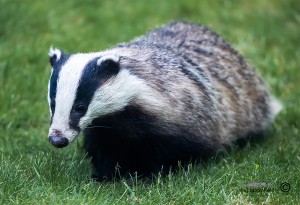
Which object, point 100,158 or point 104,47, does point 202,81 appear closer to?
point 100,158

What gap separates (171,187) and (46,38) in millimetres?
3468

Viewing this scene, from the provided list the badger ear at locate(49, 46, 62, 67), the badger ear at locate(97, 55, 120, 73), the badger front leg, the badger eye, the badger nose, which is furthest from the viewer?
the badger front leg

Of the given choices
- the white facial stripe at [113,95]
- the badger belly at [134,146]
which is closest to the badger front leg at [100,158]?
the badger belly at [134,146]

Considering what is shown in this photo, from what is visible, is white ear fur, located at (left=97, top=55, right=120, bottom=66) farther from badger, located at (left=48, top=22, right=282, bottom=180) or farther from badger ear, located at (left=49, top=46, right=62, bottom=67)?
badger ear, located at (left=49, top=46, right=62, bottom=67)

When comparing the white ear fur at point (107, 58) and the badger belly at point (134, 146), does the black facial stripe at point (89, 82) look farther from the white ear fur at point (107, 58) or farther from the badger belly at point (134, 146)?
the badger belly at point (134, 146)

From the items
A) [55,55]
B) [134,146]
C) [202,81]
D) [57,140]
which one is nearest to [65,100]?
[57,140]

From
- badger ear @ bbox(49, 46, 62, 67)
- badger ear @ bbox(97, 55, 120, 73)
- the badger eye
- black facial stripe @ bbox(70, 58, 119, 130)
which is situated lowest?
the badger eye

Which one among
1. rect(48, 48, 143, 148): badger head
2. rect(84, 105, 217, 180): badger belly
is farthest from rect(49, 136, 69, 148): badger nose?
rect(84, 105, 217, 180): badger belly

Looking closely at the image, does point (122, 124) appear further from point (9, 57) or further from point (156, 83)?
point (9, 57)

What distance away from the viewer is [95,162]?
530 centimetres

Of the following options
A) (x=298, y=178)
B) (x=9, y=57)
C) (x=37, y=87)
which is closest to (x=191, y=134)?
(x=298, y=178)

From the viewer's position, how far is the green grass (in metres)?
4.54

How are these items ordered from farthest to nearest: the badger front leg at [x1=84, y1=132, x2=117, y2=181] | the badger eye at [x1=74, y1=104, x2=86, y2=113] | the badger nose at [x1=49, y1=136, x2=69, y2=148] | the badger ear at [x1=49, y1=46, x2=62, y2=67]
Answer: the badger front leg at [x1=84, y1=132, x2=117, y2=181]
the badger ear at [x1=49, y1=46, x2=62, y2=67]
the badger eye at [x1=74, y1=104, x2=86, y2=113]
the badger nose at [x1=49, y1=136, x2=69, y2=148]

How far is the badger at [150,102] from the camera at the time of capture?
459 cm
